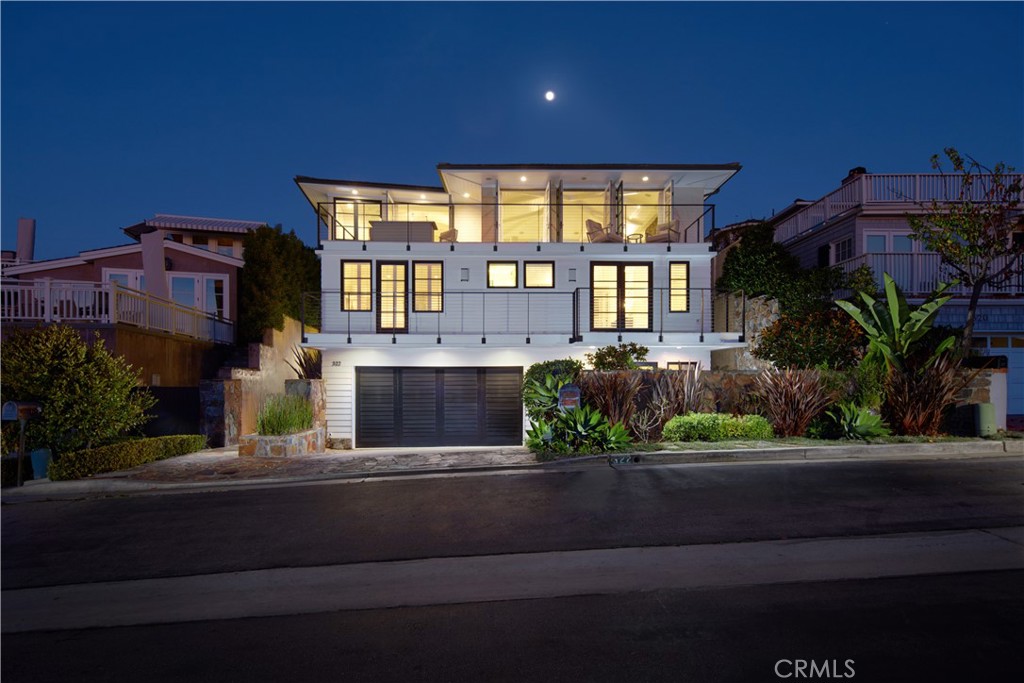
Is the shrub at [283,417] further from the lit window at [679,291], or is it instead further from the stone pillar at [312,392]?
the lit window at [679,291]

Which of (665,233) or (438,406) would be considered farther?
(665,233)

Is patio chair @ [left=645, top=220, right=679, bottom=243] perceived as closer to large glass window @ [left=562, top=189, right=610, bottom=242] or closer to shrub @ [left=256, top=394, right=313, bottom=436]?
large glass window @ [left=562, top=189, right=610, bottom=242]

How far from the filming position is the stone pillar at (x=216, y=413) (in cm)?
1468

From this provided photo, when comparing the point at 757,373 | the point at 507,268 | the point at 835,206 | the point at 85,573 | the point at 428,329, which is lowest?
the point at 85,573

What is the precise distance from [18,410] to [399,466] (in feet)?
21.2

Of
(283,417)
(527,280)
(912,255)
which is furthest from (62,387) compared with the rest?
(912,255)

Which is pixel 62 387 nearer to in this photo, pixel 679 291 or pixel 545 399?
pixel 545 399

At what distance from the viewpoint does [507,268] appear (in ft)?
58.7

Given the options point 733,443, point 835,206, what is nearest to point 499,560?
point 733,443

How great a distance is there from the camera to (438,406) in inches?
680

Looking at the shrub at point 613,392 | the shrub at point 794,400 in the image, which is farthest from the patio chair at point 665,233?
the shrub at point 613,392

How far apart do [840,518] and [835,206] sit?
1877 cm

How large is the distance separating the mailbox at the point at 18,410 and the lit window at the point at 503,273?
11219 mm

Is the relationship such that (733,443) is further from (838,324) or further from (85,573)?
(85,573)
